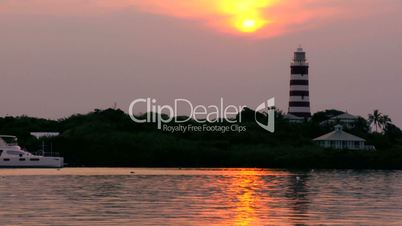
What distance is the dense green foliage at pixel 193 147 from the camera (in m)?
141

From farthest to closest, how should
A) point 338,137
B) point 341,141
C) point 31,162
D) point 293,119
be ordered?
point 293,119 < point 338,137 < point 341,141 < point 31,162

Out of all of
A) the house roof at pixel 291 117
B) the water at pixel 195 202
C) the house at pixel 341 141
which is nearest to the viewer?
the water at pixel 195 202

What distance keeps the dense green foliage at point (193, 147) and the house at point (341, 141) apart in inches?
88.9

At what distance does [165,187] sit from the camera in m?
75.2

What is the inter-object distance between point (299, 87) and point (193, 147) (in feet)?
132

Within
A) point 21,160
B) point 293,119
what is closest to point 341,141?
point 293,119

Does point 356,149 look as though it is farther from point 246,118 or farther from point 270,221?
point 270,221

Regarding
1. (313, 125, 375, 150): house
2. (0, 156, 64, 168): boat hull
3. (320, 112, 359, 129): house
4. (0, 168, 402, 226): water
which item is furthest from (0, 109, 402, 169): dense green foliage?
(0, 168, 402, 226): water

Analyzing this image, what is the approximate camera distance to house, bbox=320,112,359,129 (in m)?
177

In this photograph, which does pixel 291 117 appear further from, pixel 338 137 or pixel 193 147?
pixel 193 147

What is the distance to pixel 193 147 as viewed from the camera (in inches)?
5748

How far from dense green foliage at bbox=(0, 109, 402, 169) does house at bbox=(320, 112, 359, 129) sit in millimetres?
13409

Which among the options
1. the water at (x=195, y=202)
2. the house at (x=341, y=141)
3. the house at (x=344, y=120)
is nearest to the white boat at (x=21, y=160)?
the water at (x=195, y=202)

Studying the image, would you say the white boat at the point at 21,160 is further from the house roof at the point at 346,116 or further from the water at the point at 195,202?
the house roof at the point at 346,116
